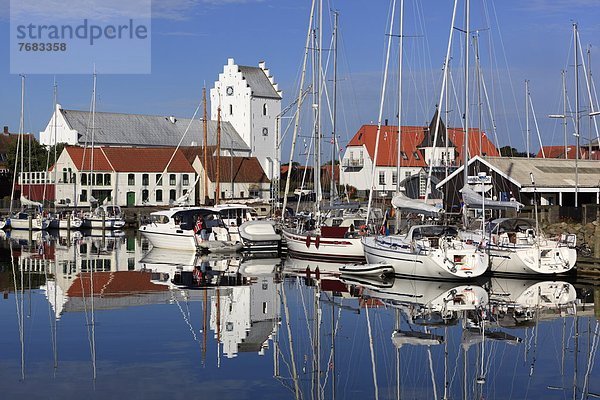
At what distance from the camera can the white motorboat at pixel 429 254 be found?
31.0 meters

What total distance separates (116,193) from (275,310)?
67811 millimetres

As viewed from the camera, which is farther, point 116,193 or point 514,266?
point 116,193

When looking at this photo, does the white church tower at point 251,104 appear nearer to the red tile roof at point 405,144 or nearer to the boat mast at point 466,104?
the red tile roof at point 405,144

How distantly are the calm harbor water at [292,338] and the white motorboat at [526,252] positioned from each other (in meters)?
0.61

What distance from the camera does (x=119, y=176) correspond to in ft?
301

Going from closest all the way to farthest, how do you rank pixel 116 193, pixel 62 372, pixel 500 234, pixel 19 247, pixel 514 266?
pixel 62 372 → pixel 514 266 → pixel 500 234 → pixel 19 247 → pixel 116 193

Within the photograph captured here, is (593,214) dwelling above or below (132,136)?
below

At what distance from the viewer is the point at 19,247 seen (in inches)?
2082

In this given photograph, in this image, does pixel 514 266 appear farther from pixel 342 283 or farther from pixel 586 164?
pixel 586 164

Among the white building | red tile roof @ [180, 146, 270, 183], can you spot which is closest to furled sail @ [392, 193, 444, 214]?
the white building

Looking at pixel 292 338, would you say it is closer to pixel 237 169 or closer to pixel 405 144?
pixel 405 144

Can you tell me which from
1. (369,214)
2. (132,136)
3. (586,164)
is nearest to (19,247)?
(369,214)

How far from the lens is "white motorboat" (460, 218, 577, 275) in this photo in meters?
31.8

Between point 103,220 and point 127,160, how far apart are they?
23795mm
